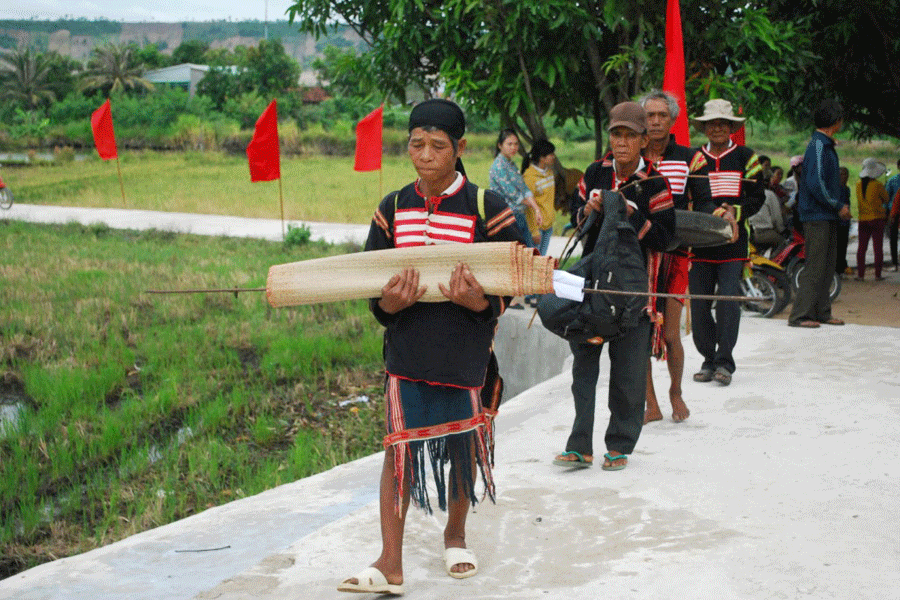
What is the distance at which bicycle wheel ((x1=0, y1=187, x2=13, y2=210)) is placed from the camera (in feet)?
66.9

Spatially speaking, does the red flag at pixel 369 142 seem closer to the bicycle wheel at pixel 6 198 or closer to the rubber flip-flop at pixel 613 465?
the rubber flip-flop at pixel 613 465

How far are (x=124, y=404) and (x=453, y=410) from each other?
4.73m

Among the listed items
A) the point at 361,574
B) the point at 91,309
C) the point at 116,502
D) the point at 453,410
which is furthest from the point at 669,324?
the point at 91,309

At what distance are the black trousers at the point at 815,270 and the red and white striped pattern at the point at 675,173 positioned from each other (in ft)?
9.71

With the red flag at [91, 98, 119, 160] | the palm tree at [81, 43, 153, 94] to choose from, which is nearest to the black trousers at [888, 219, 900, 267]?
the red flag at [91, 98, 119, 160]

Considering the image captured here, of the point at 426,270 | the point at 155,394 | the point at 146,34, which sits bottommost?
the point at 155,394

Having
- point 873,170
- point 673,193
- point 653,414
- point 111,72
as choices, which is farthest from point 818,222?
point 111,72

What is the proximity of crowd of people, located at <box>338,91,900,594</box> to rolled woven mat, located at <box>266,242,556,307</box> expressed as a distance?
47 millimetres

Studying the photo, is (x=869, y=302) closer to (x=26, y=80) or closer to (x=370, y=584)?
(x=370, y=584)

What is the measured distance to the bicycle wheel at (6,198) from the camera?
2039 cm

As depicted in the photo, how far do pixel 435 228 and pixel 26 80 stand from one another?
53.2 meters

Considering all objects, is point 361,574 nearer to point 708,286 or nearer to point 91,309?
point 708,286

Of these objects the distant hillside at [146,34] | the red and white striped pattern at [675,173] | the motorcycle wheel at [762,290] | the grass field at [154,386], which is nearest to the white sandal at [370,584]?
the grass field at [154,386]

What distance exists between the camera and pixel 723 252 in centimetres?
611
